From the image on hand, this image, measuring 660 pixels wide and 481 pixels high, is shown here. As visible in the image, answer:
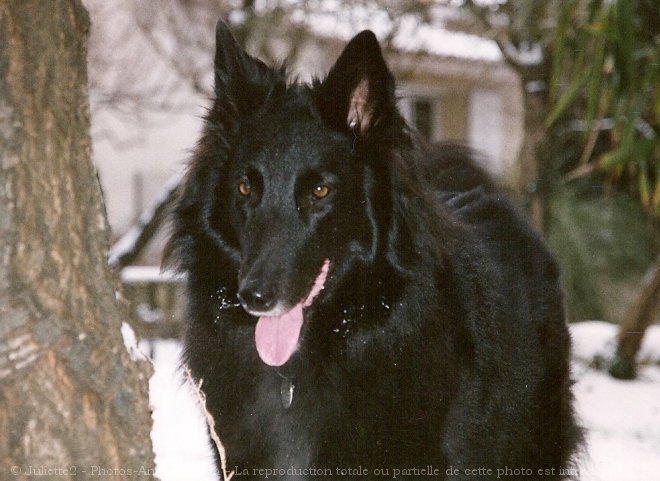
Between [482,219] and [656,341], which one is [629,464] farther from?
[656,341]

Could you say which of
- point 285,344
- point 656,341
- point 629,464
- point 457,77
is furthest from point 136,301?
point 457,77

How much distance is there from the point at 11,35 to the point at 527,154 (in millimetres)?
6513

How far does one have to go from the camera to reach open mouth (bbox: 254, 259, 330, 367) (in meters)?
2.75

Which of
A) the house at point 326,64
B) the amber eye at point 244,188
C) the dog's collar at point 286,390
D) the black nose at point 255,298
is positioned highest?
the amber eye at point 244,188

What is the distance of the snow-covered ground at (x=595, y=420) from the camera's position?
419 cm

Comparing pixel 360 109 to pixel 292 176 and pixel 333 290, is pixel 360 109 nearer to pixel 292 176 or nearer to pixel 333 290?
pixel 292 176

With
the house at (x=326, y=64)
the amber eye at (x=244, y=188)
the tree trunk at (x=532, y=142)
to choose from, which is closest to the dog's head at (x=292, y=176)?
the amber eye at (x=244, y=188)

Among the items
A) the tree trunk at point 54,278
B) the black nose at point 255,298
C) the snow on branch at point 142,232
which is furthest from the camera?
the snow on branch at point 142,232

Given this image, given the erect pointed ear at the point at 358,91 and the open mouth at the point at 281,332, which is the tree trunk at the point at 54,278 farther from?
the erect pointed ear at the point at 358,91

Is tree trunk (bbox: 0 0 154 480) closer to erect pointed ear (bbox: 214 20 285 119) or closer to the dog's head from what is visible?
the dog's head

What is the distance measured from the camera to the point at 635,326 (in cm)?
664

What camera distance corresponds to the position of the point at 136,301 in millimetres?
9984

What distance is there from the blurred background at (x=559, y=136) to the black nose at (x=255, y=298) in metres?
0.88

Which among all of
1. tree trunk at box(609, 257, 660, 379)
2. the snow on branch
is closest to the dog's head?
tree trunk at box(609, 257, 660, 379)
